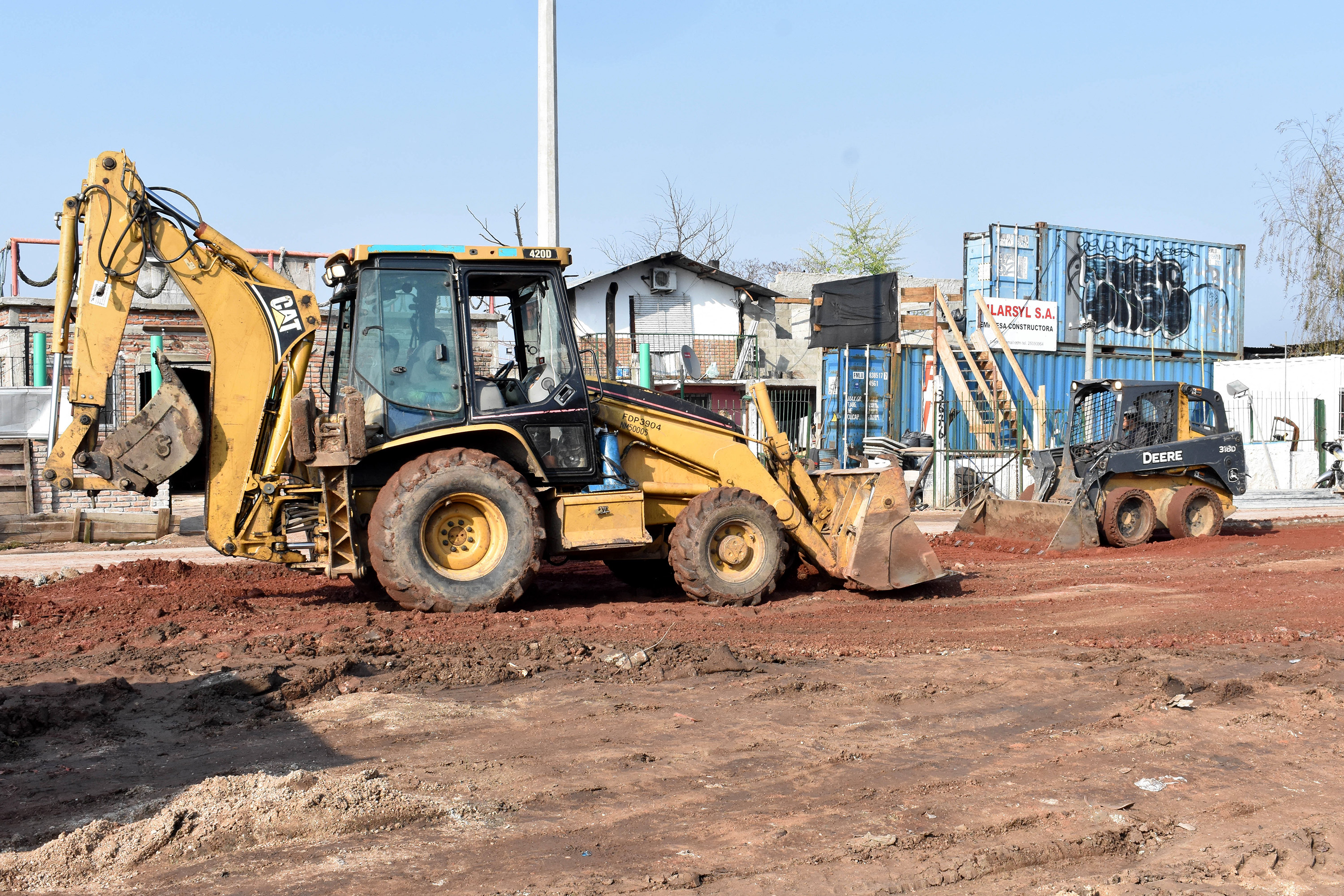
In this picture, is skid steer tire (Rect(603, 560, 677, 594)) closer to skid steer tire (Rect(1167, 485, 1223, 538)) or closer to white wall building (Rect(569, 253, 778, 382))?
skid steer tire (Rect(1167, 485, 1223, 538))

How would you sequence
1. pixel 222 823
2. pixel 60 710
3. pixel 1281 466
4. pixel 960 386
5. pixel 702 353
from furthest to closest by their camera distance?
pixel 702 353 < pixel 1281 466 < pixel 960 386 < pixel 60 710 < pixel 222 823

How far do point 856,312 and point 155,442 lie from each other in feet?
61.2

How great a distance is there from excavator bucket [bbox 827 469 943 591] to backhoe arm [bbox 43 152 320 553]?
4554mm

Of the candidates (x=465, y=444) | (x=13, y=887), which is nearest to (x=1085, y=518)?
(x=465, y=444)

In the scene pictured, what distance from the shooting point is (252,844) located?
3922 millimetres

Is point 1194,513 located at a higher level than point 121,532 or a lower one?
higher

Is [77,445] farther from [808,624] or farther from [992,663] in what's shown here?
[992,663]

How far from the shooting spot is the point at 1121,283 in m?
30.6

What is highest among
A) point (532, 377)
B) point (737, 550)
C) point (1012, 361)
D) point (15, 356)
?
point (1012, 361)

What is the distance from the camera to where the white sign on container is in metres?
28.4

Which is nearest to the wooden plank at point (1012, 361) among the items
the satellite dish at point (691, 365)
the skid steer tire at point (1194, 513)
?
the satellite dish at point (691, 365)

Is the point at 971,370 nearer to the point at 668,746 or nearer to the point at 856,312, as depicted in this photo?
the point at 856,312

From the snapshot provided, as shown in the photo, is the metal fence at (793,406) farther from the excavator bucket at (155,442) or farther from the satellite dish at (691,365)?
the excavator bucket at (155,442)

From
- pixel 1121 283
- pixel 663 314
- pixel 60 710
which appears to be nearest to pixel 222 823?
pixel 60 710
